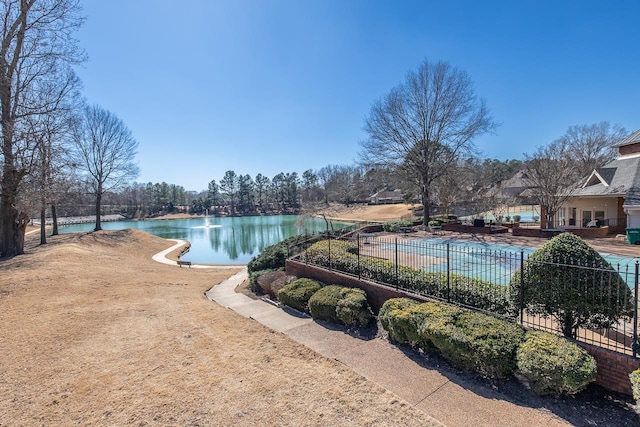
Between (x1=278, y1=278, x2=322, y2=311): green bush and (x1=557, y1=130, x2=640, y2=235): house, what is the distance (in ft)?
57.3

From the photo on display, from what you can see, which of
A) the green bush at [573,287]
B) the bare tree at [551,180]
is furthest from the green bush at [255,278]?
the bare tree at [551,180]

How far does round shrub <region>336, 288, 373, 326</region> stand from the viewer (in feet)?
23.0

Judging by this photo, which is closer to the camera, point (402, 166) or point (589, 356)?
point (589, 356)

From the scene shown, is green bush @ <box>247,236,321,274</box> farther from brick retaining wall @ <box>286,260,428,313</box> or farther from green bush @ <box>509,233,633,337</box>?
green bush @ <box>509,233,633,337</box>

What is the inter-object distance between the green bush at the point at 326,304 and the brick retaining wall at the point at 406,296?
0.83 meters

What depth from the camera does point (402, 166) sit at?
25.4 meters

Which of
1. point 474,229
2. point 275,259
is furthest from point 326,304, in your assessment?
point 474,229

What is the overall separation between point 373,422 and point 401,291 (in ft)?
12.2

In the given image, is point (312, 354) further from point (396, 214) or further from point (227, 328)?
point (396, 214)

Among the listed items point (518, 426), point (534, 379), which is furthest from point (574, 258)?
point (518, 426)

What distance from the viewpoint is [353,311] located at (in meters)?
6.97

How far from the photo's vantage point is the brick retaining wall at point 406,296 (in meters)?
4.14

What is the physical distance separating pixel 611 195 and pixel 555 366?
19321mm

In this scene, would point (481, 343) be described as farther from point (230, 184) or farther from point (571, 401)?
point (230, 184)
